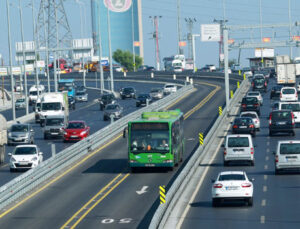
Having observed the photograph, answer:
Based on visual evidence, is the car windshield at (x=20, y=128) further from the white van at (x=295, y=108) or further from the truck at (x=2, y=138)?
the white van at (x=295, y=108)

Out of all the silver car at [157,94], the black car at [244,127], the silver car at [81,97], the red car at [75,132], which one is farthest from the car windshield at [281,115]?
the silver car at [81,97]

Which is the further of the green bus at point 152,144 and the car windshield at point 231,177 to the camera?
the green bus at point 152,144

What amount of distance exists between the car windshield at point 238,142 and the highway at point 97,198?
359 cm

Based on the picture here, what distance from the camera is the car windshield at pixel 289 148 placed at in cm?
4212

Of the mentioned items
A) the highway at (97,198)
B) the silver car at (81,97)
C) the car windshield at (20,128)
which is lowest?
the silver car at (81,97)

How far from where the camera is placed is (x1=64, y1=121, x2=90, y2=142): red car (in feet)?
207

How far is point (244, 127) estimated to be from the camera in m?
62.4

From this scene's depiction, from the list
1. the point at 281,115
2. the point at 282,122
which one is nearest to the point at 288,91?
the point at 282,122

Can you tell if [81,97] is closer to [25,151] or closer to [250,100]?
[250,100]

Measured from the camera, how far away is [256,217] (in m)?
30.7

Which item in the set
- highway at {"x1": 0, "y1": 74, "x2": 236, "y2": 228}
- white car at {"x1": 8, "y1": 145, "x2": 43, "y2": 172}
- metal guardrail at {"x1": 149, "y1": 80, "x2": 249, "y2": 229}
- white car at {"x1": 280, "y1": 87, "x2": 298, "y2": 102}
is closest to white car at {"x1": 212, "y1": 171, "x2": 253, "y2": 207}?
metal guardrail at {"x1": 149, "y1": 80, "x2": 249, "y2": 229}

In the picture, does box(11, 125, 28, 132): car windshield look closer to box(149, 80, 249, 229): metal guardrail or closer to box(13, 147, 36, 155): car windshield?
box(149, 80, 249, 229): metal guardrail

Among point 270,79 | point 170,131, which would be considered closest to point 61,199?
point 170,131

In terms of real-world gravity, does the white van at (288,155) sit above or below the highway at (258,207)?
above
